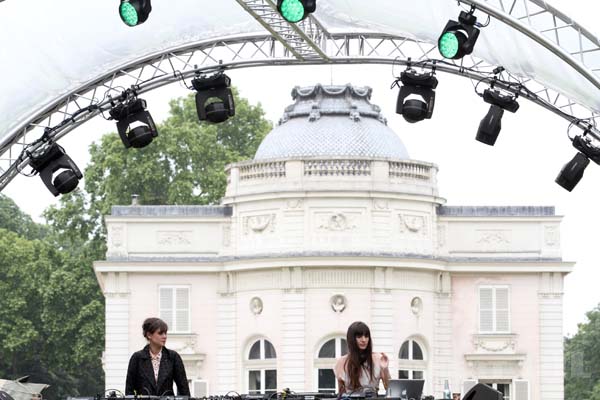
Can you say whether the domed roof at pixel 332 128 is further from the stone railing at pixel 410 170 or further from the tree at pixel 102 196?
the tree at pixel 102 196

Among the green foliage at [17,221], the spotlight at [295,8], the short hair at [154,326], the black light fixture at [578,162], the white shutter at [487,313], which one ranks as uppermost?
the green foliage at [17,221]

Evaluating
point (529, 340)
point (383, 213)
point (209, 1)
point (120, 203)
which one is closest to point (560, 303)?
point (529, 340)

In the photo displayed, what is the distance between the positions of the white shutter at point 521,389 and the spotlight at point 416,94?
90.2 ft

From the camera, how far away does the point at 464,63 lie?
23.1m

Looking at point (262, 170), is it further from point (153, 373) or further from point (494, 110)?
point (153, 373)

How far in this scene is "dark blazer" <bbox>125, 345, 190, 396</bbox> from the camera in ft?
52.1

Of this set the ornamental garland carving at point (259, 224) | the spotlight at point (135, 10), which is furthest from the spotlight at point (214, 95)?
the ornamental garland carving at point (259, 224)

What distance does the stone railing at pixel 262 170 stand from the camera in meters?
49.3

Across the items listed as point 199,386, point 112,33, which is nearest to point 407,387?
point 112,33

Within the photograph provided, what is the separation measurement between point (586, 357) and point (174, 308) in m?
24.2

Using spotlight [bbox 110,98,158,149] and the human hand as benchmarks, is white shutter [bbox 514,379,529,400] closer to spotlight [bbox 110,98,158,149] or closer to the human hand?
spotlight [bbox 110,98,158,149]

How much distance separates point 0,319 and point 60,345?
239cm

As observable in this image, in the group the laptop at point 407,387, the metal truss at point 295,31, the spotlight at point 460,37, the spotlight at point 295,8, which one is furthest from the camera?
the metal truss at point 295,31

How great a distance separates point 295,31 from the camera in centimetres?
2278
